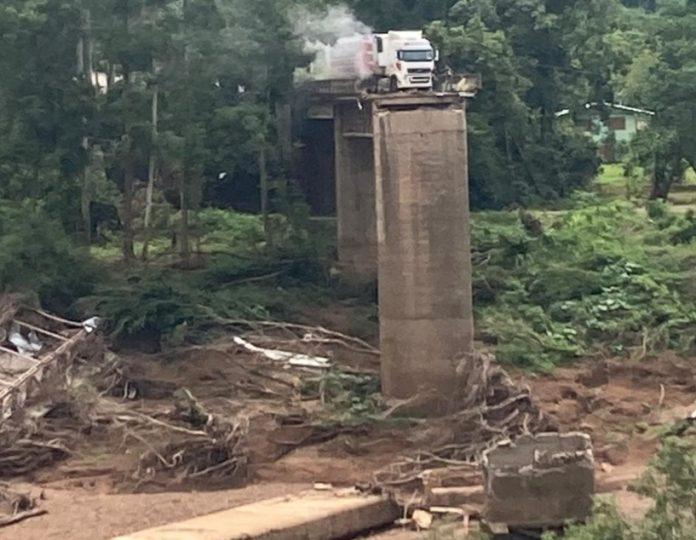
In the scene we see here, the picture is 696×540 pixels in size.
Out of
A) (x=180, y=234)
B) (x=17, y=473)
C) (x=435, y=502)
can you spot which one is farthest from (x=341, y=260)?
(x=435, y=502)

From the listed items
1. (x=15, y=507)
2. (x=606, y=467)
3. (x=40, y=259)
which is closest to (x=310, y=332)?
(x=40, y=259)

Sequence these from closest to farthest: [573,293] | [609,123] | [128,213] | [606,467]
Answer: [606,467], [573,293], [128,213], [609,123]

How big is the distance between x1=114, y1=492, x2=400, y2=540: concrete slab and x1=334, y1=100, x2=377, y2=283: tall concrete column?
20512mm

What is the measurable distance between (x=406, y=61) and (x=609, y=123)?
42.4 m

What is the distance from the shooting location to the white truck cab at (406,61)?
38.2 metres

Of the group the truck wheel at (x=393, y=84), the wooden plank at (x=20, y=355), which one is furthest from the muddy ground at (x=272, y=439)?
the truck wheel at (x=393, y=84)

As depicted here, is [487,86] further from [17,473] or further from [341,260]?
[17,473]

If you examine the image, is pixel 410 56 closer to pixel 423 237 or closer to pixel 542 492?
pixel 423 237

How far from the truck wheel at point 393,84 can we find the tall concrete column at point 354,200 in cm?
832

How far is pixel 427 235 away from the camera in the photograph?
35594 mm

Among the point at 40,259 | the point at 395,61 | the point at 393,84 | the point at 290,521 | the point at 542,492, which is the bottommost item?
the point at 290,521

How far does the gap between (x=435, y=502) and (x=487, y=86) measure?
28.9m

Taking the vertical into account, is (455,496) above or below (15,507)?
above

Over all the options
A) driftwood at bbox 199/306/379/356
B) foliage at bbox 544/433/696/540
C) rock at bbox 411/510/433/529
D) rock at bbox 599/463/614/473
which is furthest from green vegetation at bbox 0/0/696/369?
foliage at bbox 544/433/696/540
